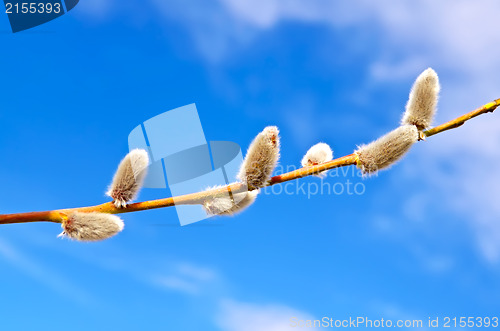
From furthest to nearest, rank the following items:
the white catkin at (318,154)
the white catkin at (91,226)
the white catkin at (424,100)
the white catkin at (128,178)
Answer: the white catkin at (318,154), the white catkin at (424,100), the white catkin at (128,178), the white catkin at (91,226)

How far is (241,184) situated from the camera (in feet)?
6.31

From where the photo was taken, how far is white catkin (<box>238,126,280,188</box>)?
1824 mm

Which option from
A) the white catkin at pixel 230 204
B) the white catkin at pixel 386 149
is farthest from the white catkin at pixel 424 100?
the white catkin at pixel 230 204

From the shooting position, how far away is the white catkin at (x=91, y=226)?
1.81m

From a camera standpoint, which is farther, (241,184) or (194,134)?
(194,134)

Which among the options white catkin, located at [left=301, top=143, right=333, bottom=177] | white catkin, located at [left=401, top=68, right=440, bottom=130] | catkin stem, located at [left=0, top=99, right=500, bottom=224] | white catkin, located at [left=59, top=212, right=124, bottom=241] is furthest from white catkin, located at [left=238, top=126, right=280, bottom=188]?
white catkin, located at [left=401, top=68, right=440, bottom=130]

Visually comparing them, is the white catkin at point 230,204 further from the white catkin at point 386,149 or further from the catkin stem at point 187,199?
the white catkin at point 386,149

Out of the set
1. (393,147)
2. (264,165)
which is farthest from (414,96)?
(264,165)

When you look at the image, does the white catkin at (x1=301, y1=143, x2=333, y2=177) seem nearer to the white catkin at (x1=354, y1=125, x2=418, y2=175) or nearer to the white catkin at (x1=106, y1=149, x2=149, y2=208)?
the white catkin at (x1=354, y1=125, x2=418, y2=175)

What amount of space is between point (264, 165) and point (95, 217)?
0.76 metres

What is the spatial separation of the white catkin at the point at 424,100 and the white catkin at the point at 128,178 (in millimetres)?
1323

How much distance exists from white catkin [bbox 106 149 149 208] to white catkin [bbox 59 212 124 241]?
13cm

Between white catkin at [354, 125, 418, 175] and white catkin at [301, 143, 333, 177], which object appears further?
white catkin at [301, 143, 333, 177]

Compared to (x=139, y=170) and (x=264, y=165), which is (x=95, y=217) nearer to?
(x=139, y=170)
